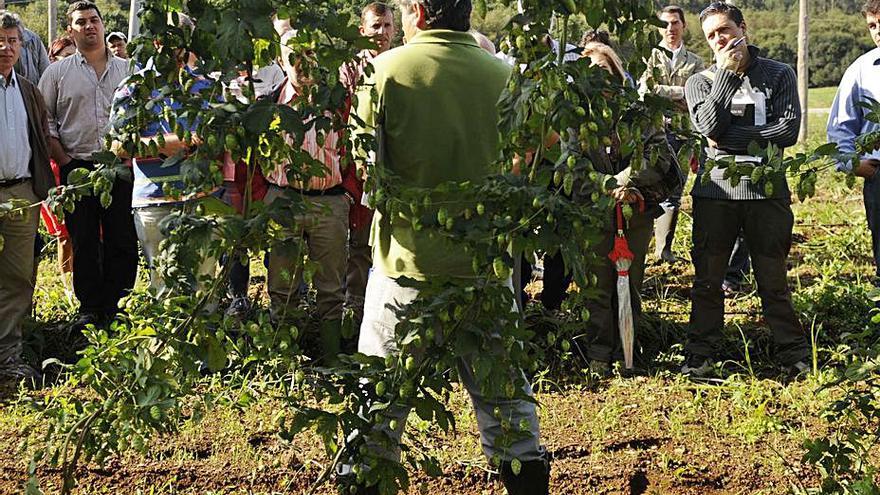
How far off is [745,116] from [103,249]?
354 cm

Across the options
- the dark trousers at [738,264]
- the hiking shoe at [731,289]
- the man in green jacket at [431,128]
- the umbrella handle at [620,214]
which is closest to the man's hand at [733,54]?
the umbrella handle at [620,214]

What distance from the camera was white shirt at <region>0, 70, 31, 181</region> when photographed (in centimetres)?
512

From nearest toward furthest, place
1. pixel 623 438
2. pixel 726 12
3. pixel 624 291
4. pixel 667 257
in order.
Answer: pixel 623 438
pixel 726 12
pixel 624 291
pixel 667 257

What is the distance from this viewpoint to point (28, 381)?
203 inches

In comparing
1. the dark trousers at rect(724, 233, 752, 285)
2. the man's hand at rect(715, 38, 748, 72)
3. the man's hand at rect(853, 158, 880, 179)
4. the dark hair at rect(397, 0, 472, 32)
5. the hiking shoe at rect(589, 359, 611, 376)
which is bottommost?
the hiking shoe at rect(589, 359, 611, 376)

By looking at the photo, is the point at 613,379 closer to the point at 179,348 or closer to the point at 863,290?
the point at 863,290

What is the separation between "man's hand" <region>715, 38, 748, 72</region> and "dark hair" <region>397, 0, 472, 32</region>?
2273 millimetres

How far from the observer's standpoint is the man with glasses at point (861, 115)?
544cm

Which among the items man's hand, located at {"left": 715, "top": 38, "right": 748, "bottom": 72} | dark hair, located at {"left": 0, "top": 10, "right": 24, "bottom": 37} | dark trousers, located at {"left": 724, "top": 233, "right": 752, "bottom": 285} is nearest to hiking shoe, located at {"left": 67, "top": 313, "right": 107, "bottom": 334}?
dark hair, located at {"left": 0, "top": 10, "right": 24, "bottom": 37}

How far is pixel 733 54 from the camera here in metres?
4.95

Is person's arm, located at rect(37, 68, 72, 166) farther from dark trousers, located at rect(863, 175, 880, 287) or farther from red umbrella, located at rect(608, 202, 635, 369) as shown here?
dark trousers, located at rect(863, 175, 880, 287)

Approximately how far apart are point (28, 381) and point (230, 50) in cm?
344

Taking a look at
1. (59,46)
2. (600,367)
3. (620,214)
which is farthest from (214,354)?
(59,46)

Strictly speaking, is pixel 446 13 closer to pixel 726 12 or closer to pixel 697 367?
pixel 726 12
